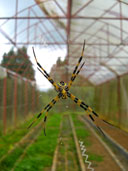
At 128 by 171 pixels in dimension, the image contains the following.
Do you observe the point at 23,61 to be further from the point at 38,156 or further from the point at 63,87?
the point at 38,156

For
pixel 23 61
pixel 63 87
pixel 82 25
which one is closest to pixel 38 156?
pixel 23 61

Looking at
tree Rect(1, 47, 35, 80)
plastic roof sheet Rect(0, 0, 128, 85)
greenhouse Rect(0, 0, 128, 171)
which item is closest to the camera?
greenhouse Rect(0, 0, 128, 171)

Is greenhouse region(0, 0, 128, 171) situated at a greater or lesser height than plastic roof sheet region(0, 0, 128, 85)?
lesser

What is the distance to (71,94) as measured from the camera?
2150mm

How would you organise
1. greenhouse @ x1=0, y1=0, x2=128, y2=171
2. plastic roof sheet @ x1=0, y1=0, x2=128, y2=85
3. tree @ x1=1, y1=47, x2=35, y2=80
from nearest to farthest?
greenhouse @ x1=0, y1=0, x2=128, y2=171 → tree @ x1=1, y1=47, x2=35, y2=80 → plastic roof sheet @ x1=0, y1=0, x2=128, y2=85

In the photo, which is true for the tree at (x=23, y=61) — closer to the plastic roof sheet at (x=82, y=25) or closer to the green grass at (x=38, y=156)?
the plastic roof sheet at (x=82, y=25)

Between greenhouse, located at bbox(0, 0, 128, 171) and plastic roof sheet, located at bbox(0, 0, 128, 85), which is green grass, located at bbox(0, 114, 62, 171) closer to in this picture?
greenhouse, located at bbox(0, 0, 128, 171)

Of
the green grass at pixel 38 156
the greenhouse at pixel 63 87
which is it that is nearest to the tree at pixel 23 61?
the greenhouse at pixel 63 87

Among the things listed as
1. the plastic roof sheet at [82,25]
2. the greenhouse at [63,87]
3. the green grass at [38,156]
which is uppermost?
the plastic roof sheet at [82,25]

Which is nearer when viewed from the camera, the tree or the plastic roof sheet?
the tree

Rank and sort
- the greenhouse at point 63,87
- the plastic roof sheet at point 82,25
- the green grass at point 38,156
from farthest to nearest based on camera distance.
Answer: the plastic roof sheet at point 82,25, the green grass at point 38,156, the greenhouse at point 63,87

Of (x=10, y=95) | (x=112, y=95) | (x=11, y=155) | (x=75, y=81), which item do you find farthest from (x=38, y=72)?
(x=10, y=95)

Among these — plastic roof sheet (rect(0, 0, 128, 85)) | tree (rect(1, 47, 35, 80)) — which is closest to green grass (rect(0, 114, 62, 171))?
tree (rect(1, 47, 35, 80))

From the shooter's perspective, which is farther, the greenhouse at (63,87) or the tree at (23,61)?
the tree at (23,61)
